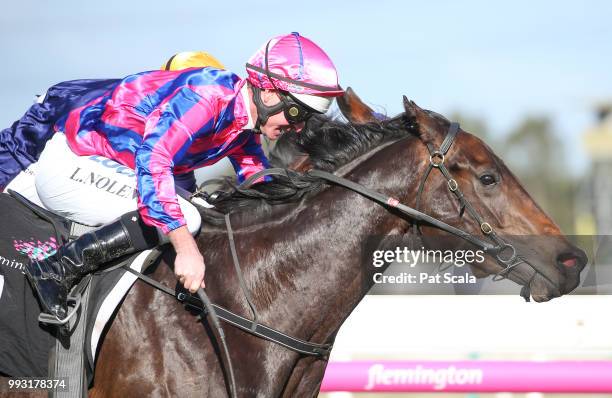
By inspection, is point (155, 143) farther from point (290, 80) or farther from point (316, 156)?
point (316, 156)

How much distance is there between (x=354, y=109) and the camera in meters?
3.98

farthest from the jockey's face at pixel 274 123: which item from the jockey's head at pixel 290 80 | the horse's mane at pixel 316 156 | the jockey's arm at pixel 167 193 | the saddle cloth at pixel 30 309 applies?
the saddle cloth at pixel 30 309

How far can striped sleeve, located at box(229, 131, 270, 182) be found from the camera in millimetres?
4059

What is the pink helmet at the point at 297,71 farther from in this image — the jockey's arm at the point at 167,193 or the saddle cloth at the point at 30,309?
the saddle cloth at the point at 30,309

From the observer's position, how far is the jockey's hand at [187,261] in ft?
9.89

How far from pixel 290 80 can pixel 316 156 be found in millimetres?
461

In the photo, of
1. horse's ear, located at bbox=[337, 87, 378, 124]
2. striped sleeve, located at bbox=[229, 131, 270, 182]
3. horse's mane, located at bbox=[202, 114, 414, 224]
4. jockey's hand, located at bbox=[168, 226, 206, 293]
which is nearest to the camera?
jockey's hand, located at bbox=[168, 226, 206, 293]

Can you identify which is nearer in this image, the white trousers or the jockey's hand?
the jockey's hand

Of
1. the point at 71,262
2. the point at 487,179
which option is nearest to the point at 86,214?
the point at 71,262

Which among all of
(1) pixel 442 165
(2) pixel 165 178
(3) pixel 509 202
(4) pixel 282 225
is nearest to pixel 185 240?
(2) pixel 165 178

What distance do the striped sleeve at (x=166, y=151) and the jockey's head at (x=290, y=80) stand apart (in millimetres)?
241

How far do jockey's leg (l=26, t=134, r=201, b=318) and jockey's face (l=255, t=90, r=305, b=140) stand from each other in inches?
Result: 17.5

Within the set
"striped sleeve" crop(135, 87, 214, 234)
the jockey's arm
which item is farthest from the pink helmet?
the jockey's arm

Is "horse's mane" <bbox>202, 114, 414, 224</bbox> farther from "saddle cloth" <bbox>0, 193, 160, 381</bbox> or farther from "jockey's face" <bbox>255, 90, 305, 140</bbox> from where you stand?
"saddle cloth" <bbox>0, 193, 160, 381</bbox>
